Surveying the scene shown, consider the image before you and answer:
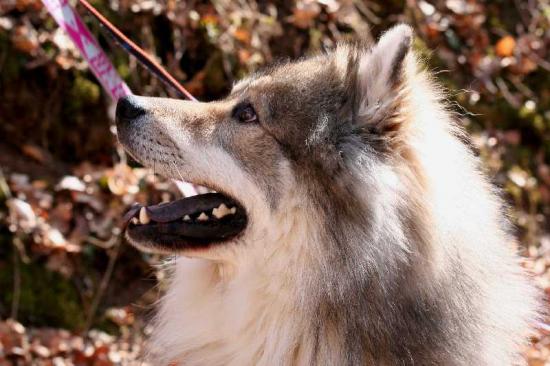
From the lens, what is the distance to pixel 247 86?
3.29 m

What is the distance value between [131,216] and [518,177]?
3.91m

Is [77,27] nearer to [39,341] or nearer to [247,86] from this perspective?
[247,86]

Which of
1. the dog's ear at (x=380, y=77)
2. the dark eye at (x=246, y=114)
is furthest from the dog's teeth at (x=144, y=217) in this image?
the dog's ear at (x=380, y=77)

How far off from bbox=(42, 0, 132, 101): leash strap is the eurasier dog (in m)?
0.81

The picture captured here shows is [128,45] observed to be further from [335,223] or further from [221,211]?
[335,223]

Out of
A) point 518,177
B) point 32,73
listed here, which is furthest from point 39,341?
point 518,177

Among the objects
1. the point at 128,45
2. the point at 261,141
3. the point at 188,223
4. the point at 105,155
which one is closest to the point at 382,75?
the point at 261,141

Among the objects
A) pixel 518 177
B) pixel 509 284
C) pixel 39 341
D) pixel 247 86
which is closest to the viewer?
pixel 509 284

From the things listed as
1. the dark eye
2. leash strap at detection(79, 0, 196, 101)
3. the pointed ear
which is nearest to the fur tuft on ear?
the pointed ear

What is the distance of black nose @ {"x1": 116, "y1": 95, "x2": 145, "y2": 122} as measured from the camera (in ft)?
10.2

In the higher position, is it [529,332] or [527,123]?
[529,332]

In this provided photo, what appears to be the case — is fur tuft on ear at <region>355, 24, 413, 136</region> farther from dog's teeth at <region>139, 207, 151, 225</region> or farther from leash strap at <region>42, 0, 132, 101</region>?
leash strap at <region>42, 0, 132, 101</region>

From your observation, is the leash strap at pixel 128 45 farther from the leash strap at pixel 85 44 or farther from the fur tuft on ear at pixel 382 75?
the fur tuft on ear at pixel 382 75

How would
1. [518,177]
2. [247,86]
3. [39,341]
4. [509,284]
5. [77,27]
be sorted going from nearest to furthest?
[509,284], [247,86], [77,27], [39,341], [518,177]
